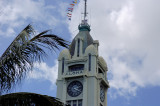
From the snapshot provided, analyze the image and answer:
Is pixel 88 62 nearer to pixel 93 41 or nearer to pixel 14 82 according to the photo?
pixel 93 41

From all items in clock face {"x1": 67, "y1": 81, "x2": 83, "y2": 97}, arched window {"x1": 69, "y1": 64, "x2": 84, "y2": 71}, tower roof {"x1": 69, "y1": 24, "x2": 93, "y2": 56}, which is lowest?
clock face {"x1": 67, "y1": 81, "x2": 83, "y2": 97}

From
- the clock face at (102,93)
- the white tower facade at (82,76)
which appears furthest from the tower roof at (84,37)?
the clock face at (102,93)

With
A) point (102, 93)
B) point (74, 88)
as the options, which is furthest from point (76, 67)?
point (102, 93)

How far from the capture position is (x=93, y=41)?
7306cm

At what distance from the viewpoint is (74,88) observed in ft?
219

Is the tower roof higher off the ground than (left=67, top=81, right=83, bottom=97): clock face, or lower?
higher

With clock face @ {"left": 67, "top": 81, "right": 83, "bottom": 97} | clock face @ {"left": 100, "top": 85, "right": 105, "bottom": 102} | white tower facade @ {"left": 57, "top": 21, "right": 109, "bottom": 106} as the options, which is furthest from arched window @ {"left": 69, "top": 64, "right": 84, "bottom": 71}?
clock face @ {"left": 100, "top": 85, "right": 105, "bottom": 102}

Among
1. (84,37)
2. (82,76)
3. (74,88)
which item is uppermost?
(84,37)

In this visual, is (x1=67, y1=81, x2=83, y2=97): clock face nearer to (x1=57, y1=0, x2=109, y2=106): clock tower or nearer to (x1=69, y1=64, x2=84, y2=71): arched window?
(x1=57, y1=0, x2=109, y2=106): clock tower

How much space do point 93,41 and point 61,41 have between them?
6410cm

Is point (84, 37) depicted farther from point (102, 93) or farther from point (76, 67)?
point (102, 93)

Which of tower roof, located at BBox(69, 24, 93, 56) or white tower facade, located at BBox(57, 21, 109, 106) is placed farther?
tower roof, located at BBox(69, 24, 93, 56)

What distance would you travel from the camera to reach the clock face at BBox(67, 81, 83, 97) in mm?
66375

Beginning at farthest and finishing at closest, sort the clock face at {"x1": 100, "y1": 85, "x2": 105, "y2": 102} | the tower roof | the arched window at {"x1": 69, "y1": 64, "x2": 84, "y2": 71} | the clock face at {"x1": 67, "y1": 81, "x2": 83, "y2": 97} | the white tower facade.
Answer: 1. the tower roof
2. the clock face at {"x1": 100, "y1": 85, "x2": 105, "y2": 102}
3. the arched window at {"x1": 69, "y1": 64, "x2": 84, "y2": 71}
4. the clock face at {"x1": 67, "y1": 81, "x2": 83, "y2": 97}
5. the white tower facade
